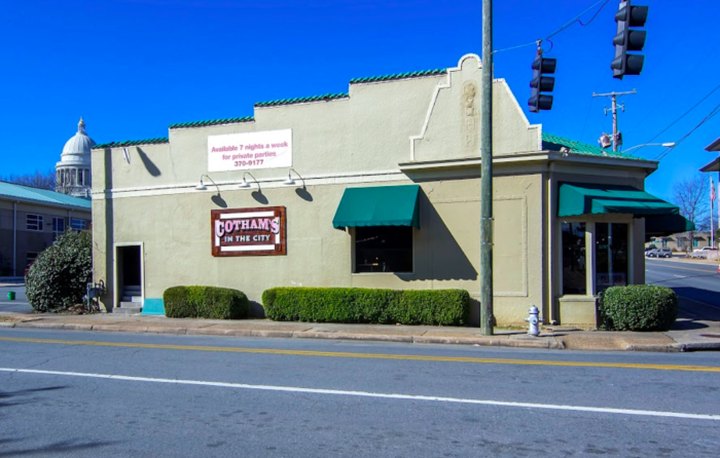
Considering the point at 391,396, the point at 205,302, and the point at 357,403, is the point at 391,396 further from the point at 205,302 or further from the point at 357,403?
the point at 205,302

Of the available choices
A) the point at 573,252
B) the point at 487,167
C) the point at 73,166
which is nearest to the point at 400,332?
the point at 487,167

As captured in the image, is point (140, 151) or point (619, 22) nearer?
point (619, 22)

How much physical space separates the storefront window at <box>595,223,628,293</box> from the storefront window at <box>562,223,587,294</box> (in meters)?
0.38

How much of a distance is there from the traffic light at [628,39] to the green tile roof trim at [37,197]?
47.8m

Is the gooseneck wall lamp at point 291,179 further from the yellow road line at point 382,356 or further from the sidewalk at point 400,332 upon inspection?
the yellow road line at point 382,356

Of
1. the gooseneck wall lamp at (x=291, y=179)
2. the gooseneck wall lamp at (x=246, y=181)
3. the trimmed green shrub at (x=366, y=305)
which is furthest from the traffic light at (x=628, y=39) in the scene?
the gooseneck wall lamp at (x=246, y=181)

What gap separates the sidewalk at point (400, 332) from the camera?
11.5 m

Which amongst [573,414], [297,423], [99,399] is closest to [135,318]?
[99,399]

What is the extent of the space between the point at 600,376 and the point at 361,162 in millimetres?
8984

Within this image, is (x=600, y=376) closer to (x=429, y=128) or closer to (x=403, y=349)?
(x=403, y=349)

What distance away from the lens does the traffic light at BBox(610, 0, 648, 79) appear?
28.9ft

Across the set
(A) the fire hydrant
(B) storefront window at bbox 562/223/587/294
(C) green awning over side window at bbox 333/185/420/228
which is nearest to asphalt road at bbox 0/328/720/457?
(A) the fire hydrant

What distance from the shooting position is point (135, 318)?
55.0 feet

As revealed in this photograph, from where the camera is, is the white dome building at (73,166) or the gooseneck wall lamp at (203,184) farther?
the white dome building at (73,166)
